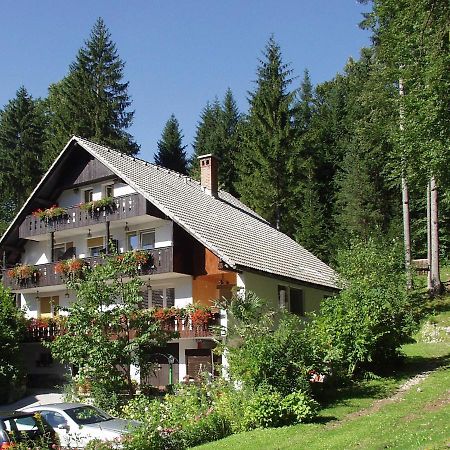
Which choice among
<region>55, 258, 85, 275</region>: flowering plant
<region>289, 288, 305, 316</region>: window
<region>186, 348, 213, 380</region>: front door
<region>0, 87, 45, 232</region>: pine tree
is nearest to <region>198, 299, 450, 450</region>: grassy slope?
<region>186, 348, 213, 380</region>: front door

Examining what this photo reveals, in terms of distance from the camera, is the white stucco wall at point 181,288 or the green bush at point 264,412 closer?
the green bush at point 264,412

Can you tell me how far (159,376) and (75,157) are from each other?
11.6 m

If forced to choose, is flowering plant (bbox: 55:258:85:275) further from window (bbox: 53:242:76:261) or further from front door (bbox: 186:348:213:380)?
front door (bbox: 186:348:213:380)

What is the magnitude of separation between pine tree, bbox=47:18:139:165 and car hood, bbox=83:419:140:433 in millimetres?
32310

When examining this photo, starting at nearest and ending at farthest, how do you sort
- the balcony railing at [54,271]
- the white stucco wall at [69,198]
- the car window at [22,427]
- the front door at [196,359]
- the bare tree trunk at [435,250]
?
the car window at [22,427] → the front door at [196,359] → the balcony railing at [54,271] → the bare tree trunk at [435,250] → the white stucco wall at [69,198]

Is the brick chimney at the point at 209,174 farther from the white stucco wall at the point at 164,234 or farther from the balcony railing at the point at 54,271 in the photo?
the balcony railing at the point at 54,271

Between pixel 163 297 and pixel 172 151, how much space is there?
104 feet

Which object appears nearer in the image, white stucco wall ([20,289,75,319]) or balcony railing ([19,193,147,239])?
balcony railing ([19,193,147,239])

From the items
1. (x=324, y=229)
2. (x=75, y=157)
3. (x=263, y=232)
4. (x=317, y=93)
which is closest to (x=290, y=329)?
(x=263, y=232)

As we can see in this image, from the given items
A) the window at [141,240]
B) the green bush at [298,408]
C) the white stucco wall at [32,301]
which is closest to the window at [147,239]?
the window at [141,240]

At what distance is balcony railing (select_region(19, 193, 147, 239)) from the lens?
26.8m

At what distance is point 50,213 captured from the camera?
3008cm

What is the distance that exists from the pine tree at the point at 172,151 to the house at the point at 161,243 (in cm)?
2207

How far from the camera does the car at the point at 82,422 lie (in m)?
14.3
